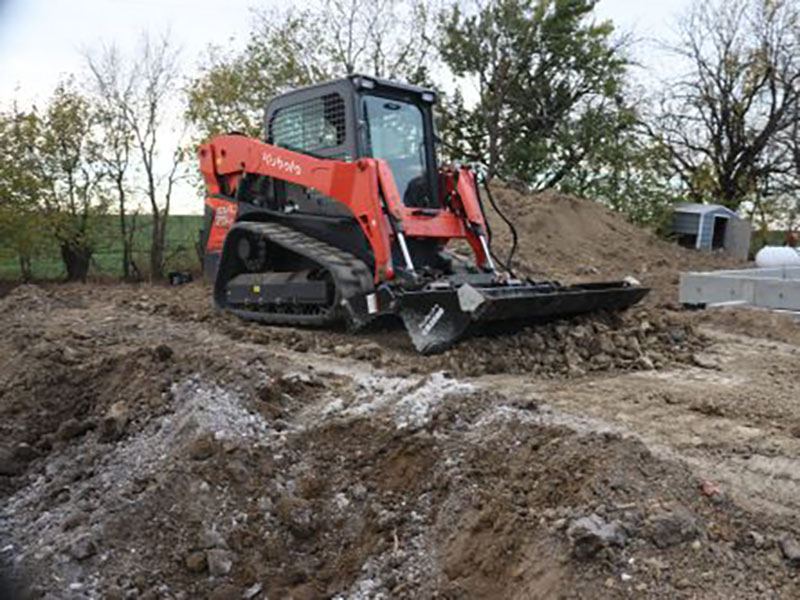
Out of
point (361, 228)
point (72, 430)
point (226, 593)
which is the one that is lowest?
point (226, 593)

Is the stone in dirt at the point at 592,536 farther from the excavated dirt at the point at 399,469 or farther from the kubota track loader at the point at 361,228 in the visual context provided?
the kubota track loader at the point at 361,228

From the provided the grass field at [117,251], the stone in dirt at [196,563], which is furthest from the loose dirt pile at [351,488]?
the grass field at [117,251]

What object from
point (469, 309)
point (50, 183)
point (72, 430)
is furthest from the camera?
point (50, 183)

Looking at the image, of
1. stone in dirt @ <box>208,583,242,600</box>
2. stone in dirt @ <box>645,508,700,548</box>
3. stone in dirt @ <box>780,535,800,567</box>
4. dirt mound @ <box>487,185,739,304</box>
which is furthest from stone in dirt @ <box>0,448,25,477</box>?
dirt mound @ <box>487,185,739,304</box>

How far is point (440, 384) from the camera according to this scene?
524 centimetres

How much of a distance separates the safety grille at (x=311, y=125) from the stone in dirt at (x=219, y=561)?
421 centimetres

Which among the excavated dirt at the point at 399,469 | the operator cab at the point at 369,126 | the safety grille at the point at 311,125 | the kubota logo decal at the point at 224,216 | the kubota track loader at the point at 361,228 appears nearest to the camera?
the excavated dirt at the point at 399,469

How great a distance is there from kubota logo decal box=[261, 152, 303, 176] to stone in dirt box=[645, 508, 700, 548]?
501cm

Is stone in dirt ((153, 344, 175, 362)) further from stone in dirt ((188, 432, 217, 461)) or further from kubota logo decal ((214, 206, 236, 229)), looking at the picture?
kubota logo decal ((214, 206, 236, 229))

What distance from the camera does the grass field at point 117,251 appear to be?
53.5 feet

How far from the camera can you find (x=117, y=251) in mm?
17484

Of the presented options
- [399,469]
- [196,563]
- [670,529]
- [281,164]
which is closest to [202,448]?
[196,563]

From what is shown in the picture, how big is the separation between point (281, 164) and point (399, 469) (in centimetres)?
417

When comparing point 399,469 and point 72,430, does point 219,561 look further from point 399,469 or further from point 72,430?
point 72,430
